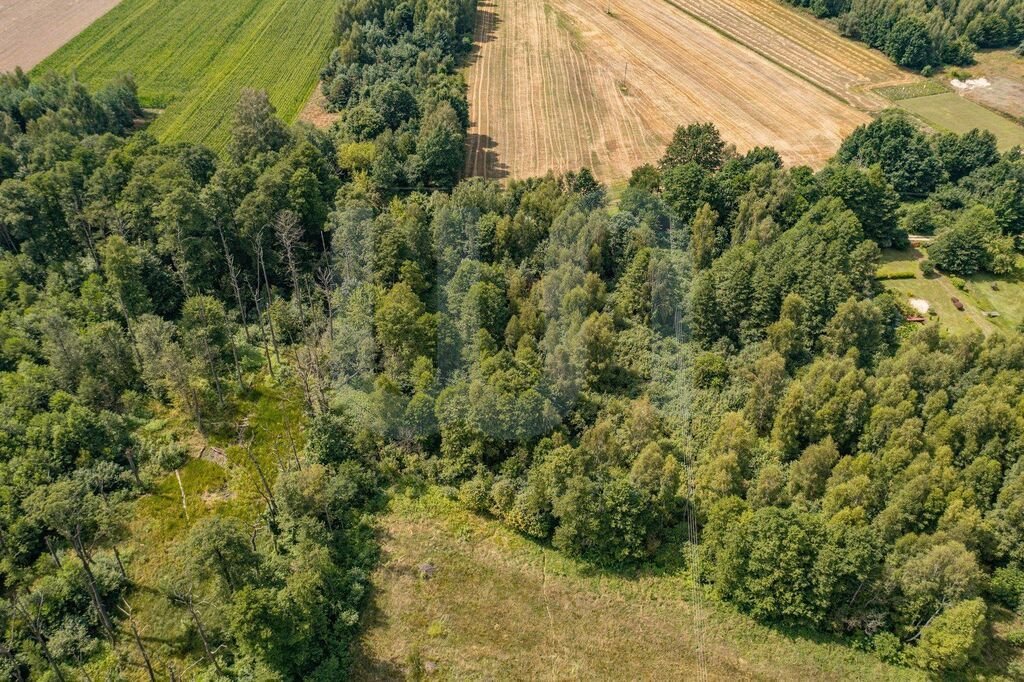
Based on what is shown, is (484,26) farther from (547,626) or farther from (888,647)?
(888,647)

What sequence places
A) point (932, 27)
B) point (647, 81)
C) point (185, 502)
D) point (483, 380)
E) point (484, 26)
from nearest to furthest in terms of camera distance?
point (185, 502)
point (483, 380)
point (647, 81)
point (932, 27)
point (484, 26)

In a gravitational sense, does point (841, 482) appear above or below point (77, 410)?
above

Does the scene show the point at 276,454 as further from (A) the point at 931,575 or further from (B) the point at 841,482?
(A) the point at 931,575

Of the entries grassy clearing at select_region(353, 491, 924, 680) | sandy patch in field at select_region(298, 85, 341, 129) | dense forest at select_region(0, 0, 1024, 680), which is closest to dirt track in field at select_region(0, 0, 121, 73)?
dense forest at select_region(0, 0, 1024, 680)

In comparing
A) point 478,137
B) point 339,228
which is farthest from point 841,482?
point 478,137

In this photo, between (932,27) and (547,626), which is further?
(932,27)

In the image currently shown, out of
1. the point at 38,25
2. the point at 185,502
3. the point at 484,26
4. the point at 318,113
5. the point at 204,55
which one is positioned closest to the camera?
the point at 185,502

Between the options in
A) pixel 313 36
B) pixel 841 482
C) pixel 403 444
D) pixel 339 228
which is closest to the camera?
pixel 841 482

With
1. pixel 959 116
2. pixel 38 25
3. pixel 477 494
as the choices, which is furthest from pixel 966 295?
pixel 38 25

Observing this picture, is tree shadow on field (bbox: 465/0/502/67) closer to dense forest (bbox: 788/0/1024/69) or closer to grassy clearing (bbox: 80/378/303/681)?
dense forest (bbox: 788/0/1024/69)
